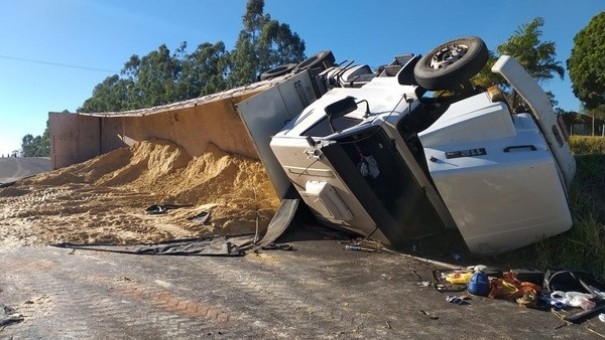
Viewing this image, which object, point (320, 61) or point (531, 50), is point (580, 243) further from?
point (531, 50)

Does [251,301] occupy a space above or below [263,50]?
below

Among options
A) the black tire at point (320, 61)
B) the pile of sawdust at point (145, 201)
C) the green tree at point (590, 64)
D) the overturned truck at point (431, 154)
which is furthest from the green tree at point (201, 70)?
the overturned truck at point (431, 154)

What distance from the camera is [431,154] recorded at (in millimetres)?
5270

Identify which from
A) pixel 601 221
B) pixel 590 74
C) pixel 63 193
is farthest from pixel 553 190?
pixel 590 74

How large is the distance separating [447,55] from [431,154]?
1.72 meters

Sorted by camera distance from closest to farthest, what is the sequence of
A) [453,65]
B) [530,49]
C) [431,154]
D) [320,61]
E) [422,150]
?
[431,154], [422,150], [453,65], [320,61], [530,49]

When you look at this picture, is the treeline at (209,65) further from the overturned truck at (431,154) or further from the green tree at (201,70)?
the overturned truck at (431,154)

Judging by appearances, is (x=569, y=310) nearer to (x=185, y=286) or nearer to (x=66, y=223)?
(x=185, y=286)

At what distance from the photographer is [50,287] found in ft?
16.5

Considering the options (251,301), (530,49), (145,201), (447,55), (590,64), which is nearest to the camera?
(251,301)

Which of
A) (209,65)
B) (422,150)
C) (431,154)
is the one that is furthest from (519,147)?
(209,65)

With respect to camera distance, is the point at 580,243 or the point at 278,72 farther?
the point at 278,72

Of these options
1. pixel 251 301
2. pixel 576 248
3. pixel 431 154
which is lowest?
pixel 251 301

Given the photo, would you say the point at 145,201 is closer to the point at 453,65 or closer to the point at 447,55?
the point at 447,55
